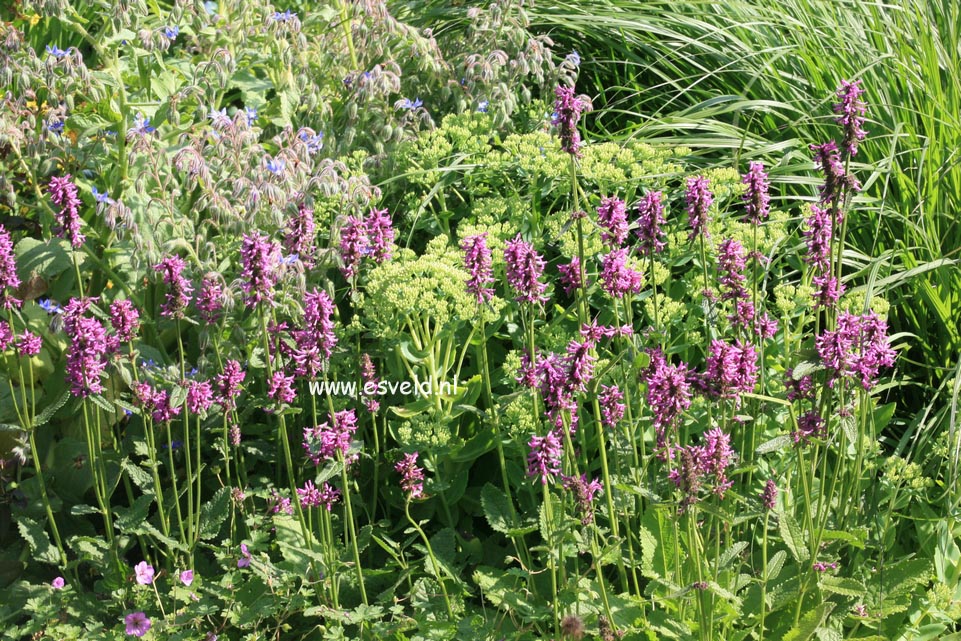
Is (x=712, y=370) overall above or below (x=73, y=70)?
below

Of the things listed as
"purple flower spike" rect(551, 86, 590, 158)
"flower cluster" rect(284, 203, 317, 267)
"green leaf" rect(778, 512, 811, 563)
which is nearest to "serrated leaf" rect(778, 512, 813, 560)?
"green leaf" rect(778, 512, 811, 563)

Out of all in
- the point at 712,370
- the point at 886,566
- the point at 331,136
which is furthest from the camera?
the point at 331,136

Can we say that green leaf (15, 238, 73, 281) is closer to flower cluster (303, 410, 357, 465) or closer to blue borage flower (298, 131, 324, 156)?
blue borage flower (298, 131, 324, 156)

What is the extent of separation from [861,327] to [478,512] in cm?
145

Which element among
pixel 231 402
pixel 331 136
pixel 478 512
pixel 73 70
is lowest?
pixel 478 512

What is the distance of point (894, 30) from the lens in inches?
170

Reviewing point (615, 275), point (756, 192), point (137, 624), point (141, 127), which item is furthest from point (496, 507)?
point (141, 127)

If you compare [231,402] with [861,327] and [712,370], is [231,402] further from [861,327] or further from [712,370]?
[861,327]

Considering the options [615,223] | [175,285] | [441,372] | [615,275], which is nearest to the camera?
[615,275]

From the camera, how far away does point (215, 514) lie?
281 cm

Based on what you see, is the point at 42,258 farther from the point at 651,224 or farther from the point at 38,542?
the point at 651,224

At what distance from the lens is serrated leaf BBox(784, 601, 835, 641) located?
2221 mm

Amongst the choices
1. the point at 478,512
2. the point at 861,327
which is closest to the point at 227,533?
the point at 478,512

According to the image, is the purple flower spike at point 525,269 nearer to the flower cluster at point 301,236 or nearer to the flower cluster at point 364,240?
the flower cluster at point 364,240
